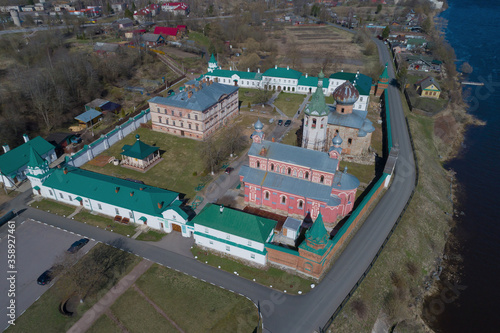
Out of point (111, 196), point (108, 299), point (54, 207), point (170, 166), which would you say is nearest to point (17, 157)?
point (54, 207)

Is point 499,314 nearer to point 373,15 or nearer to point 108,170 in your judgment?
point 108,170

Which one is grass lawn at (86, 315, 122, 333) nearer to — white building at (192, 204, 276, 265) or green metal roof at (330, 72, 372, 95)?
white building at (192, 204, 276, 265)

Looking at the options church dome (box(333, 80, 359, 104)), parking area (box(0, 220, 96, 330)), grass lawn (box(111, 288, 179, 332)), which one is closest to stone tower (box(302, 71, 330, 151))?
church dome (box(333, 80, 359, 104))

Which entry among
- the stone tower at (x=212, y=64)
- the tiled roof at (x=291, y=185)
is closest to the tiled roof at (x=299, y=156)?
the tiled roof at (x=291, y=185)

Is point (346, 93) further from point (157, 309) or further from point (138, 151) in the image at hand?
point (157, 309)

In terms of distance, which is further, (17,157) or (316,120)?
(17,157)

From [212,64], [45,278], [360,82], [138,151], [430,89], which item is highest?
[212,64]

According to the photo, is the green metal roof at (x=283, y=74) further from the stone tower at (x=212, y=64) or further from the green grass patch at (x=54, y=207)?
the green grass patch at (x=54, y=207)
